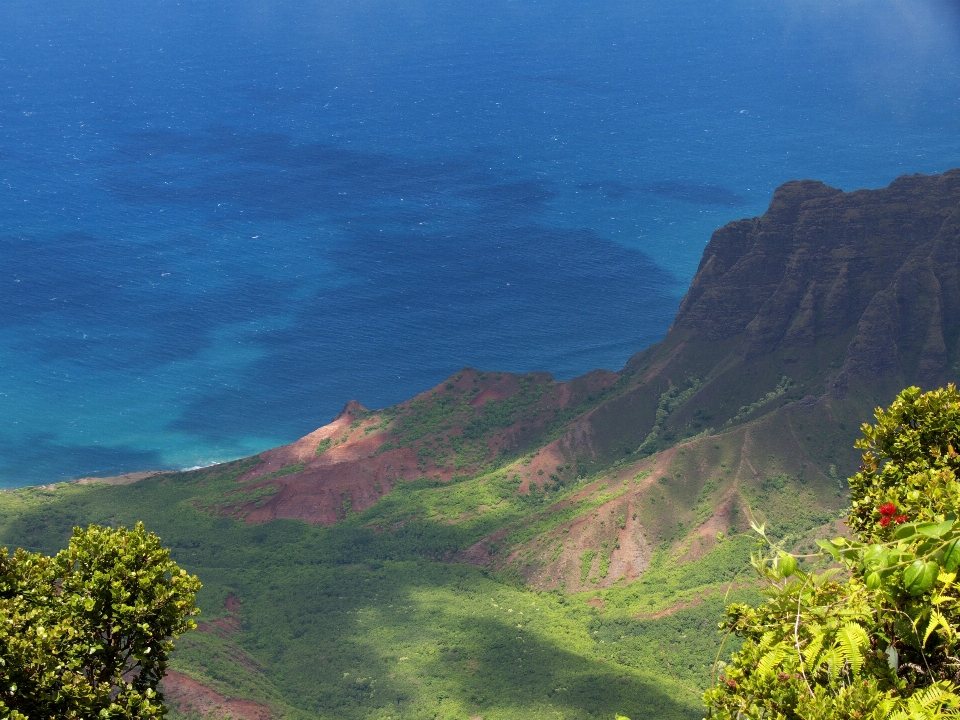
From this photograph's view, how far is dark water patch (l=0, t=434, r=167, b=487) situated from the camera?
563 ft

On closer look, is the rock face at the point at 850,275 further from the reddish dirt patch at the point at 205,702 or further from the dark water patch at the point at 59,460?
the dark water patch at the point at 59,460

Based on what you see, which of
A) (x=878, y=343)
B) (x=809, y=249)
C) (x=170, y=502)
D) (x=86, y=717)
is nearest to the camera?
(x=86, y=717)

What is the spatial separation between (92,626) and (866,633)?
1813 centimetres

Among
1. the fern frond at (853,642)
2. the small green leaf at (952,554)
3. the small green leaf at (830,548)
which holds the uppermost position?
the small green leaf at (830,548)

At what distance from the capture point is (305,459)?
511 feet

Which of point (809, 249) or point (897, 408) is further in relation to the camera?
point (809, 249)

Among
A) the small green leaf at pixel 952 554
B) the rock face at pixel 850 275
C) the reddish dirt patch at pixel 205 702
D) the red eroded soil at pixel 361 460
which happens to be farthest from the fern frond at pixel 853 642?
the red eroded soil at pixel 361 460

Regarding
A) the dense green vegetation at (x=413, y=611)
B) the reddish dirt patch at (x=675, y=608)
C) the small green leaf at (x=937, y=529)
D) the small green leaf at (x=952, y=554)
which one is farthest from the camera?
the reddish dirt patch at (x=675, y=608)

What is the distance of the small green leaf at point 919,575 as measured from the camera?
17828mm

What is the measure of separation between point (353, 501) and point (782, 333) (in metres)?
51.5

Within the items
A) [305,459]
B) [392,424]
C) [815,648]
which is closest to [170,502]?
[305,459]

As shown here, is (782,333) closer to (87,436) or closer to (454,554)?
(454,554)

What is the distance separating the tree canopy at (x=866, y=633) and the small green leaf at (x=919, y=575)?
0.05 feet

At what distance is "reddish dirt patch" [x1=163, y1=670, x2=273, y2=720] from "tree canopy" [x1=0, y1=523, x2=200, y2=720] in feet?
201
